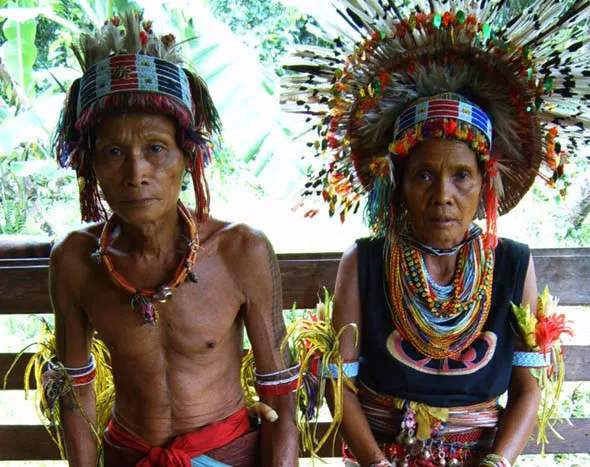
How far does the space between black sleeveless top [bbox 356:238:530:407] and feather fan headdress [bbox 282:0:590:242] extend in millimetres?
181

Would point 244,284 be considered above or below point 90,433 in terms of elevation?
above

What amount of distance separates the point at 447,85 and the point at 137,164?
105 cm

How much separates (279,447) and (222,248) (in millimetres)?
689

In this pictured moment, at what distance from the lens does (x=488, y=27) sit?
1.91m

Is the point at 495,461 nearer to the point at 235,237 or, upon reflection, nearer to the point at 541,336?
the point at 541,336

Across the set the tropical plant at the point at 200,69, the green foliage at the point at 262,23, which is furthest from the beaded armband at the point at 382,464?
the green foliage at the point at 262,23

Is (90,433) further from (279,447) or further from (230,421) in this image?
(279,447)

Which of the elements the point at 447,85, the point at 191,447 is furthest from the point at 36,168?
the point at 447,85

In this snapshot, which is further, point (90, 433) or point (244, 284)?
point (90, 433)

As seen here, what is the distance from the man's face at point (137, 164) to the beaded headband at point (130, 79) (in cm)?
8

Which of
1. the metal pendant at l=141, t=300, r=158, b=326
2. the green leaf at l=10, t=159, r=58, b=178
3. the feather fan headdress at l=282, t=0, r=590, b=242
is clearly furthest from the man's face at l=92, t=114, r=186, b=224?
the green leaf at l=10, t=159, r=58, b=178

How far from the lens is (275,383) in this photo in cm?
202

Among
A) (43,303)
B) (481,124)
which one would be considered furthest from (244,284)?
(43,303)

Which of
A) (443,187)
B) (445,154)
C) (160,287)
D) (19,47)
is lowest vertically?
(160,287)
